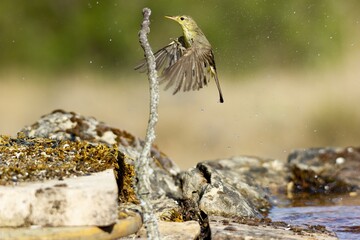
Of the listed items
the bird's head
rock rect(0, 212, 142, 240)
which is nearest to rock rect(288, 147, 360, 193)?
the bird's head

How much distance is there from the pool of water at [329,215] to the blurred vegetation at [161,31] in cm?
538

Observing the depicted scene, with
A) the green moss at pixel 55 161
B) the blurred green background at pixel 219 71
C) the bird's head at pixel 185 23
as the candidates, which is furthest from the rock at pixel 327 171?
the green moss at pixel 55 161

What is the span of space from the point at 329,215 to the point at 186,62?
1.67 meters

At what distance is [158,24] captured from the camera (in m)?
14.3

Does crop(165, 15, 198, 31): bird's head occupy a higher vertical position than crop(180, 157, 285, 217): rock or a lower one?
higher

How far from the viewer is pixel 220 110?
13.8 metres

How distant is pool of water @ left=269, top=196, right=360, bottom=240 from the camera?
7.30m

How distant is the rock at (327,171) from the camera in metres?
9.30

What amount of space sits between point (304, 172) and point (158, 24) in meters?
5.48

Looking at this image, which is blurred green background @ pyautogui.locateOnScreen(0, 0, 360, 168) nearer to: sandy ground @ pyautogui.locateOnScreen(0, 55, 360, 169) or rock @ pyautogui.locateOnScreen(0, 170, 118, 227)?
sandy ground @ pyautogui.locateOnScreen(0, 55, 360, 169)

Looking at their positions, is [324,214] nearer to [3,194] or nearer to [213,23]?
[3,194]

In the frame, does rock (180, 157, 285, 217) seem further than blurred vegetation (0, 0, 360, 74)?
No

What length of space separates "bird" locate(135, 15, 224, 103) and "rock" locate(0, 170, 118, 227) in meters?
2.65

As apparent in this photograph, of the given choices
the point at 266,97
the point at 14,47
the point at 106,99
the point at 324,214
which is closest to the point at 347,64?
the point at 266,97
